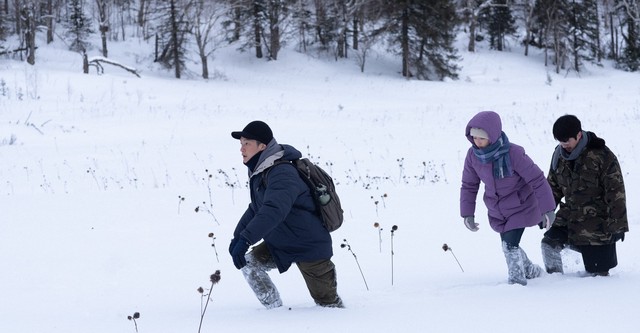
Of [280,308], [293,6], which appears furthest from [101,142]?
[293,6]

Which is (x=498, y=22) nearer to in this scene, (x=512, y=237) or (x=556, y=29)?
(x=556, y=29)

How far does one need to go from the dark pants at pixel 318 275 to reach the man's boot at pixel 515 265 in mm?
1397

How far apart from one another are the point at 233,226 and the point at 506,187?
152 inches

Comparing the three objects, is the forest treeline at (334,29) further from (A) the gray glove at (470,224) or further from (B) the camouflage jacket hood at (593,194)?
(B) the camouflage jacket hood at (593,194)

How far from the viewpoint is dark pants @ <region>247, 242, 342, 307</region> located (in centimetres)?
420

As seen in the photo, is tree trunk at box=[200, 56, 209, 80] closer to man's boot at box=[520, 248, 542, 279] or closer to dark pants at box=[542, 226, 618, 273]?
man's boot at box=[520, 248, 542, 279]

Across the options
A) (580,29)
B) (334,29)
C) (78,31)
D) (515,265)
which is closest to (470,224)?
(515,265)

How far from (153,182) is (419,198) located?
4697 mm

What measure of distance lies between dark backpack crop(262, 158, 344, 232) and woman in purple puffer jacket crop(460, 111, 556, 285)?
1.14m

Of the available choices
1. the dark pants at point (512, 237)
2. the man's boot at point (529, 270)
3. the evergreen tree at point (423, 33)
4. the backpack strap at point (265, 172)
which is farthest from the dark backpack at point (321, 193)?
the evergreen tree at point (423, 33)

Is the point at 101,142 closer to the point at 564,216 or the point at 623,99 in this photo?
the point at 564,216

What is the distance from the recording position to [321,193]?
4074 millimetres

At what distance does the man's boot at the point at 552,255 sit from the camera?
16.9ft

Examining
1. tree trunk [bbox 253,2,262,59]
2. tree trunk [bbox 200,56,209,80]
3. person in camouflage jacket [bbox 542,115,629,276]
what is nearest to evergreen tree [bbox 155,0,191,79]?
tree trunk [bbox 200,56,209,80]
